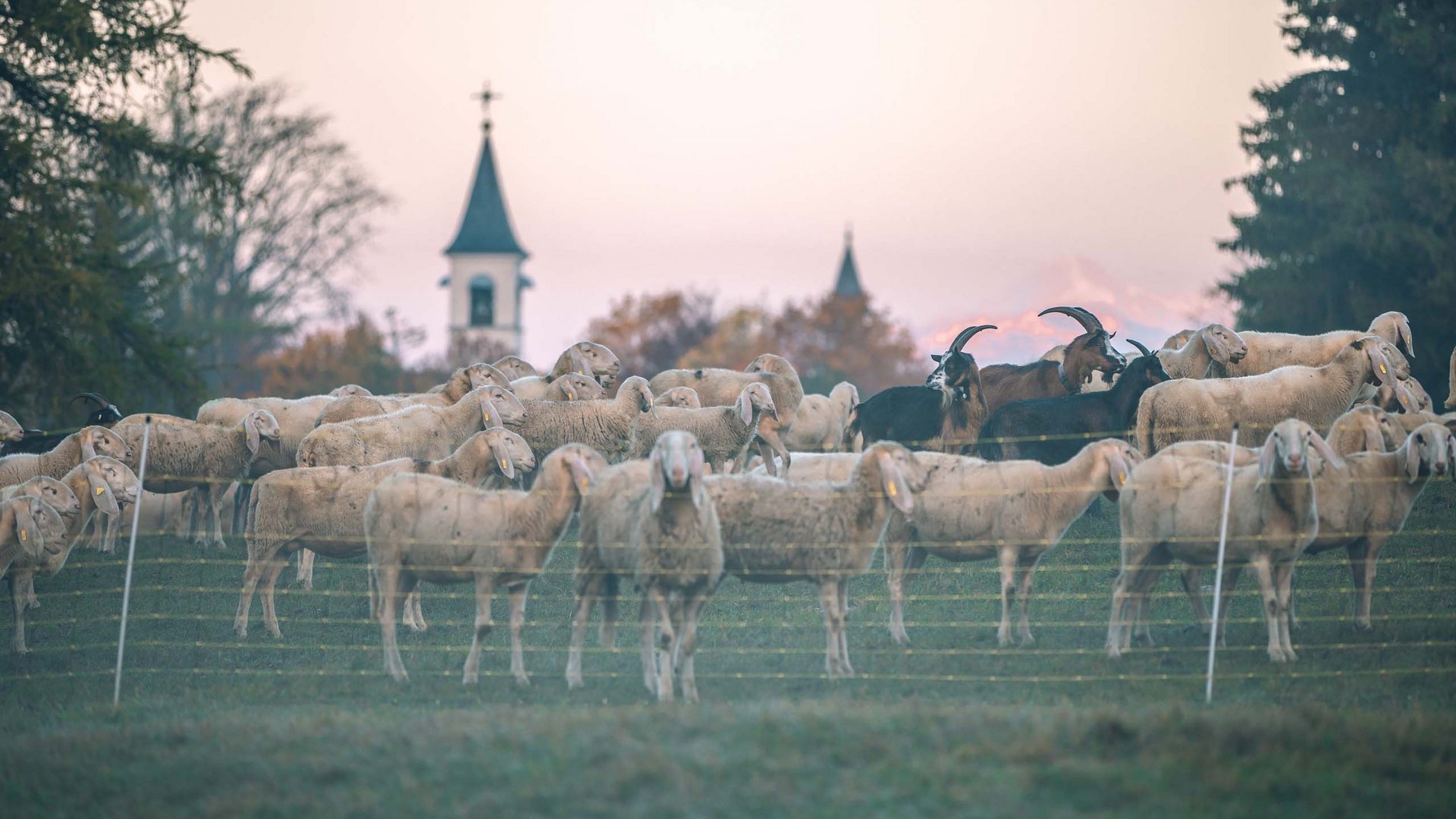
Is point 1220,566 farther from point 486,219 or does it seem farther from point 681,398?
point 486,219

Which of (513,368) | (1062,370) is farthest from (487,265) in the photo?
(1062,370)

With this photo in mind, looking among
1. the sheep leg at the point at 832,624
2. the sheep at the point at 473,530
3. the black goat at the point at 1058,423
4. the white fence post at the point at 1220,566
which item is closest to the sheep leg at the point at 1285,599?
the white fence post at the point at 1220,566

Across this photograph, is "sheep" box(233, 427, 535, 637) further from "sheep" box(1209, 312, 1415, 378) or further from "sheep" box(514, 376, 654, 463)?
"sheep" box(1209, 312, 1415, 378)

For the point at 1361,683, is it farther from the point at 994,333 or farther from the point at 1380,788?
the point at 994,333

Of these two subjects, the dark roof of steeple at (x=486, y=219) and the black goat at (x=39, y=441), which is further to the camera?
the dark roof of steeple at (x=486, y=219)

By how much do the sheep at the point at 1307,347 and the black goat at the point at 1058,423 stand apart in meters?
2.62

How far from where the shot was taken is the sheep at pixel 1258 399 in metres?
17.4

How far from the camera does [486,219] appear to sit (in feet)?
328

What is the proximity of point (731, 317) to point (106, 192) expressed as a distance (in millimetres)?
53918

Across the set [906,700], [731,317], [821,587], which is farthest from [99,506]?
[731,317]

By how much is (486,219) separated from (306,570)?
279 ft

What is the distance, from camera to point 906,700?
11.4m

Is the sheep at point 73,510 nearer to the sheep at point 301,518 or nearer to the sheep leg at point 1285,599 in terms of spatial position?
the sheep at point 301,518

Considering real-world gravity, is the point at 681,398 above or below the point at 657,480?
above
